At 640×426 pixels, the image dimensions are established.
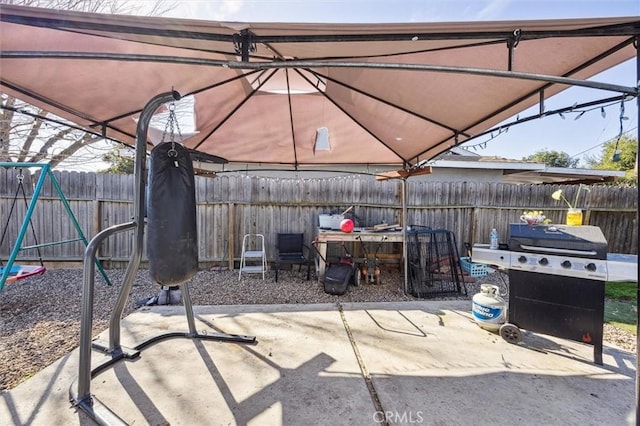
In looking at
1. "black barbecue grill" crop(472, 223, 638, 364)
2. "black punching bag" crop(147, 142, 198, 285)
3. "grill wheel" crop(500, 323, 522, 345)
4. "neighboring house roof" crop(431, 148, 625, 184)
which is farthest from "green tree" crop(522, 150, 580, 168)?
"black punching bag" crop(147, 142, 198, 285)

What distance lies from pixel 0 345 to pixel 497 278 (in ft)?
22.1

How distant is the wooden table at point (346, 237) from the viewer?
4281 mm

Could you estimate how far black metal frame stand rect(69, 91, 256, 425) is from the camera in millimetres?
1614

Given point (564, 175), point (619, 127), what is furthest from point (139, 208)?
point (564, 175)

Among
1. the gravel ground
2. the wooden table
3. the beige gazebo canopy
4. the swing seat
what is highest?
the beige gazebo canopy

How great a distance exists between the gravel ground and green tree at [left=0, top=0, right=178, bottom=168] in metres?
2.83

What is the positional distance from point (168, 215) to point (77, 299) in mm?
3066

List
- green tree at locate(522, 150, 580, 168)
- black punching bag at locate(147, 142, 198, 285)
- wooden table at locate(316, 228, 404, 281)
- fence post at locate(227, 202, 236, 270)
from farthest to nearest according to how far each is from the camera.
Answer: green tree at locate(522, 150, 580, 168) → fence post at locate(227, 202, 236, 270) → wooden table at locate(316, 228, 404, 281) → black punching bag at locate(147, 142, 198, 285)

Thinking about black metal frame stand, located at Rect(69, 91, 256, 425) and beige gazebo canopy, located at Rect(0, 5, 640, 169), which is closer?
beige gazebo canopy, located at Rect(0, 5, 640, 169)

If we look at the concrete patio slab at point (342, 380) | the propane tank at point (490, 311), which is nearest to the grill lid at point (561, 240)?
the propane tank at point (490, 311)

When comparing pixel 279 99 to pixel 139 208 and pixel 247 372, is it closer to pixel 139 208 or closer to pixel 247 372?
pixel 139 208

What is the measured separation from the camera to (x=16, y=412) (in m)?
1.57

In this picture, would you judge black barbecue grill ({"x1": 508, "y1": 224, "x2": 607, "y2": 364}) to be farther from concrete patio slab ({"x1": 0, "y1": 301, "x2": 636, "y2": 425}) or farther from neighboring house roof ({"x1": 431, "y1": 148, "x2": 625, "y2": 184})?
neighboring house roof ({"x1": 431, "y1": 148, "x2": 625, "y2": 184})

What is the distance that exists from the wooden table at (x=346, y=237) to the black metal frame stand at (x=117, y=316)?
215cm
